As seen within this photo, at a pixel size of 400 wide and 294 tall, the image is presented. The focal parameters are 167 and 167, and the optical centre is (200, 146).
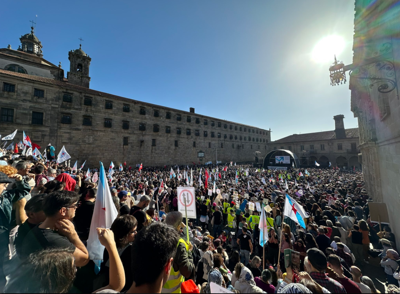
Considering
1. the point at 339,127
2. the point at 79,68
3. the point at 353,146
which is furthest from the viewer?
the point at 339,127

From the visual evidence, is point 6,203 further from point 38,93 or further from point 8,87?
point 8,87

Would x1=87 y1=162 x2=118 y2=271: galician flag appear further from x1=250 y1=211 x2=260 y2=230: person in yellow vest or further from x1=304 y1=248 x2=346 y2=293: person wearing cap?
x1=250 y1=211 x2=260 y2=230: person in yellow vest

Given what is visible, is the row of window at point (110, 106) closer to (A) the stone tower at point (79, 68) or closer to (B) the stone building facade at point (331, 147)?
(A) the stone tower at point (79, 68)

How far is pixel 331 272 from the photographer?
9.80 ft

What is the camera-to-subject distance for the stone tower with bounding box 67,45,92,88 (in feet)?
91.3

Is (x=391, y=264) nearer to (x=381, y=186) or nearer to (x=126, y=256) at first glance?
(x=126, y=256)

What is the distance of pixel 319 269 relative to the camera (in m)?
2.78

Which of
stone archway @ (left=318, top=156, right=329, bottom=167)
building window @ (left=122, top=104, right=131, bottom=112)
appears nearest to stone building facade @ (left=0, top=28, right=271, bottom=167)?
building window @ (left=122, top=104, right=131, bottom=112)

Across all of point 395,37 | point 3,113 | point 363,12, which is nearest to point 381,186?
point 395,37

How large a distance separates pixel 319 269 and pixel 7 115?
29.1 metres

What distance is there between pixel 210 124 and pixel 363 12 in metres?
35.2

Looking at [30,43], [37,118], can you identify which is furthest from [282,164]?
[30,43]

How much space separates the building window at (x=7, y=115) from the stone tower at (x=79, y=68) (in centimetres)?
1115

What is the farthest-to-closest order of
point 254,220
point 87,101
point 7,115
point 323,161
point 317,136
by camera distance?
point 317,136, point 323,161, point 87,101, point 7,115, point 254,220
